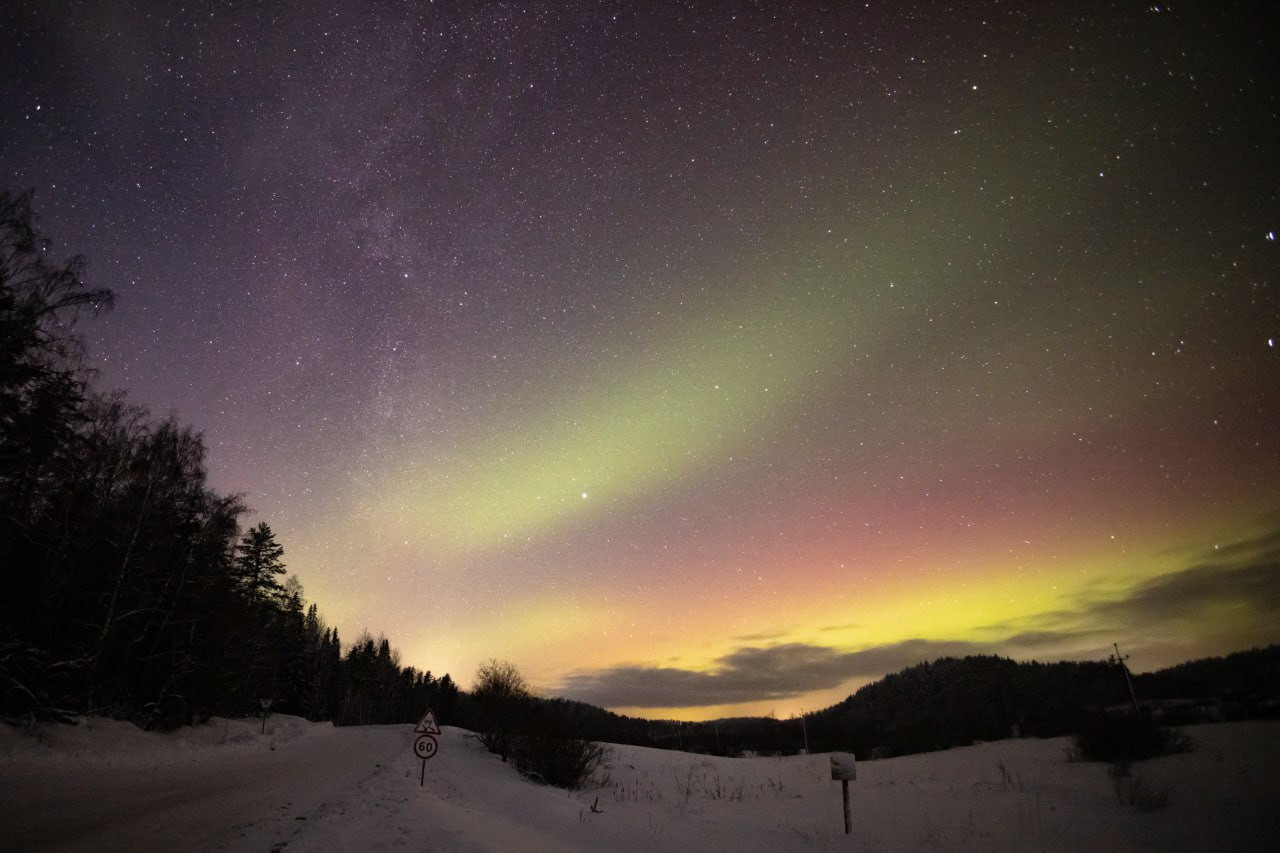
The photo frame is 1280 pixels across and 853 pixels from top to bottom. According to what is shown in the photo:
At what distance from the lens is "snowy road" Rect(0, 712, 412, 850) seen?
27.1 feet

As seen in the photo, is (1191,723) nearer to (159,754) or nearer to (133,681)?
(159,754)

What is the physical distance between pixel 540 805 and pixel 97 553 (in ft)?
69.4

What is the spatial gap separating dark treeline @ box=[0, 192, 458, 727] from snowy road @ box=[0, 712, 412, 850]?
4.59m

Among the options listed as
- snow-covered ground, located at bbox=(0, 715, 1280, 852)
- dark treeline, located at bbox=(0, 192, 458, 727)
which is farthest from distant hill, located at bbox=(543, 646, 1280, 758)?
dark treeline, located at bbox=(0, 192, 458, 727)

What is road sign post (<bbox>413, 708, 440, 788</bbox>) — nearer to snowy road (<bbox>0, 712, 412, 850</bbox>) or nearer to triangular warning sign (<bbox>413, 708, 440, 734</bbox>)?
triangular warning sign (<bbox>413, 708, 440, 734</bbox>)

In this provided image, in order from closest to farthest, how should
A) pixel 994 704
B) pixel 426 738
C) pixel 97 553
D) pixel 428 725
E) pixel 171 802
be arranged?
1. pixel 171 802
2. pixel 426 738
3. pixel 428 725
4. pixel 97 553
5. pixel 994 704

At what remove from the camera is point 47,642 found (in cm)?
1900

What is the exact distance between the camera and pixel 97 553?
22812 millimetres

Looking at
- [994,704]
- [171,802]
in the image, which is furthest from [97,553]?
[994,704]

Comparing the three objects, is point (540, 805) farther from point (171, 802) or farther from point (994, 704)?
point (994, 704)

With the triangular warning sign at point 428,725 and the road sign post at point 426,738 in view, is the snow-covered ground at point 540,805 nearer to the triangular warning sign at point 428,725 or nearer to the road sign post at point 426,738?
the road sign post at point 426,738

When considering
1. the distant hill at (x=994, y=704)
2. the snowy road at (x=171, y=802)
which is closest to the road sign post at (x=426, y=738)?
the snowy road at (x=171, y=802)

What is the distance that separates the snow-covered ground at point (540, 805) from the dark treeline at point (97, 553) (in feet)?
8.48

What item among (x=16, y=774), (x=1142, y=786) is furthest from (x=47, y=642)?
(x=1142, y=786)
